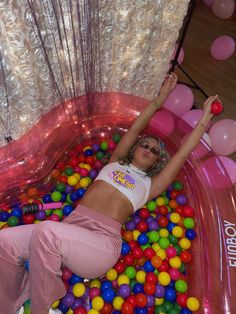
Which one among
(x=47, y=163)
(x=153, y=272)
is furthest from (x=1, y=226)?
(x=153, y=272)

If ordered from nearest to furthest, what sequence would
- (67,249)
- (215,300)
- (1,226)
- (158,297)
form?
(67,249)
(215,300)
(158,297)
(1,226)

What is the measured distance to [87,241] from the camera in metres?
1.56

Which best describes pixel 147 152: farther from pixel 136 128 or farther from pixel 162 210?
pixel 162 210

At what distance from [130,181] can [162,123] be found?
453mm

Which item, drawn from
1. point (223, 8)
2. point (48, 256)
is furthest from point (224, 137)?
point (223, 8)

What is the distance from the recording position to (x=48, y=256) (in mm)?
1461

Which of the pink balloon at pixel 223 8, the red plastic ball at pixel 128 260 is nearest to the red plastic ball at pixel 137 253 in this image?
the red plastic ball at pixel 128 260

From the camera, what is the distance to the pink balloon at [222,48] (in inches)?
116

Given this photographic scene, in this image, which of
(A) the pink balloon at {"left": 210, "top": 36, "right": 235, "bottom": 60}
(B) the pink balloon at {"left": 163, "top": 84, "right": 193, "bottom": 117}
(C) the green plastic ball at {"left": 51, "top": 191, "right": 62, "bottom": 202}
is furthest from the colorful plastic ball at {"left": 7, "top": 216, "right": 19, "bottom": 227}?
(A) the pink balloon at {"left": 210, "top": 36, "right": 235, "bottom": 60}

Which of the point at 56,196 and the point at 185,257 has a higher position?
the point at 56,196

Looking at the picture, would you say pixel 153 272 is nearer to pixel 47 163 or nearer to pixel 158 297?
pixel 158 297

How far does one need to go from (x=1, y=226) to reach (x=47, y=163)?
0.41 meters

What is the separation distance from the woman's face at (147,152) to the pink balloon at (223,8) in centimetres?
198

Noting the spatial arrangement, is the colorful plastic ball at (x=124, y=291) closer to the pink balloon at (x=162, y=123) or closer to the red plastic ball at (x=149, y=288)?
the red plastic ball at (x=149, y=288)
